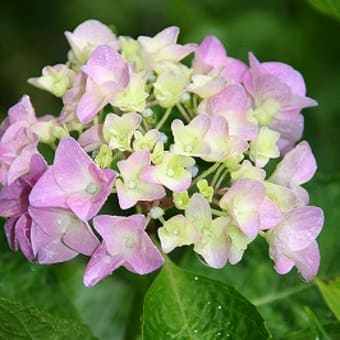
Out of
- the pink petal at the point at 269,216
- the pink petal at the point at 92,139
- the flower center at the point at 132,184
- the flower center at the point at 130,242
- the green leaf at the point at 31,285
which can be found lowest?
the green leaf at the point at 31,285

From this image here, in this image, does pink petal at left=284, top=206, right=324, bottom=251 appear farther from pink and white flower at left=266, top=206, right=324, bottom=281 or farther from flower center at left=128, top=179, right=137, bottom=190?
flower center at left=128, top=179, right=137, bottom=190

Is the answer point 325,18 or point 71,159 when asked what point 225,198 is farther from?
point 325,18

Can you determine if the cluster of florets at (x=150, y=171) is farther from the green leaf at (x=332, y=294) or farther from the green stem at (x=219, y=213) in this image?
the green leaf at (x=332, y=294)

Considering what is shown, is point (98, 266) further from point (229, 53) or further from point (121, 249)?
point (229, 53)

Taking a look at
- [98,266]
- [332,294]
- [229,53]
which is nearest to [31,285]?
[98,266]

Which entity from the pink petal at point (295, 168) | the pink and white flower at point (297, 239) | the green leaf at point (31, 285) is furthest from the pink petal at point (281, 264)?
the green leaf at point (31, 285)

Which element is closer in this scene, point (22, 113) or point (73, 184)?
point (73, 184)
